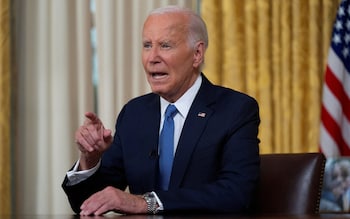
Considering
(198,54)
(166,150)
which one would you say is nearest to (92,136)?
(166,150)

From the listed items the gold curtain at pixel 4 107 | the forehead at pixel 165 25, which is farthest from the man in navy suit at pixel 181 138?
the gold curtain at pixel 4 107

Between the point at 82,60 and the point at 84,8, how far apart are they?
1.12ft

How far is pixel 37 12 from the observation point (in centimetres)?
457

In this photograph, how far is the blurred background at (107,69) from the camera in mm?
4508

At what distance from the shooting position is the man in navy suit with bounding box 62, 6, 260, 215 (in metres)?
2.41

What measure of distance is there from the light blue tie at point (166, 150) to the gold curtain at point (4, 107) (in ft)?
6.08

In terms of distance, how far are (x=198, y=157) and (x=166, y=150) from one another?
5.6 inches

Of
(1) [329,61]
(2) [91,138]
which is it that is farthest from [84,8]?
(2) [91,138]

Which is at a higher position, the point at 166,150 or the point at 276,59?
the point at 276,59

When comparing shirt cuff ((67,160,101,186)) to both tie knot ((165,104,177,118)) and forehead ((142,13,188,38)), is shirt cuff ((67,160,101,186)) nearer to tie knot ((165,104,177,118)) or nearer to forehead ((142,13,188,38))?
tie knot ((165,104,177,118))

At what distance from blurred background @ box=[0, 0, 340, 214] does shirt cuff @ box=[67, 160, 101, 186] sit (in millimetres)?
1867

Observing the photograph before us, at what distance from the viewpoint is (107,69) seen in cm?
458

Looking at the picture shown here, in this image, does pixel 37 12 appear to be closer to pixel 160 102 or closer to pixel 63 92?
pixel 63 92

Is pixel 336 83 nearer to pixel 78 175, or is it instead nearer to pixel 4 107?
pixel 4 107
